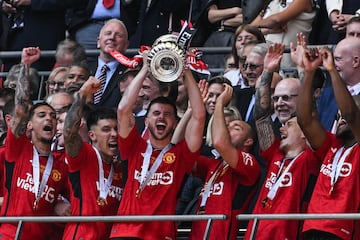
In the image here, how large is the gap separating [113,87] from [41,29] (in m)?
1.89

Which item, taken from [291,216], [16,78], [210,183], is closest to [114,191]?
[210,183]

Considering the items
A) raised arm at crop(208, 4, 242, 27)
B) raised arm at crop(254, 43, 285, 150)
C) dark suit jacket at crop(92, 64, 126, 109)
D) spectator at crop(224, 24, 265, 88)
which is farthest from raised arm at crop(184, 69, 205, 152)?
raised arm at crop(208, 4, 242, 27)

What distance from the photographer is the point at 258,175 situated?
1284cm

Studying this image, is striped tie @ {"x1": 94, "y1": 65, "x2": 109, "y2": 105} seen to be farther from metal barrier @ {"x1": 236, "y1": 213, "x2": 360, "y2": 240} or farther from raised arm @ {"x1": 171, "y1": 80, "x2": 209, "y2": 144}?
metal barrier @ {"x1": 236, "y1": 213, "x2": 360, "y2": 240}

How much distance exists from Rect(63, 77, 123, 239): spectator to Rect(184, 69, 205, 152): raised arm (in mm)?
847

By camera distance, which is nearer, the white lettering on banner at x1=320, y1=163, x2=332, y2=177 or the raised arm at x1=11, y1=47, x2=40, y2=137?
the white lettering on banner at x1=320, y1=163, x2=332, y2=177

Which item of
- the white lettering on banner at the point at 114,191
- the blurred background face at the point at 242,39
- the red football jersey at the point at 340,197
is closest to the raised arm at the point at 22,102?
the white lettering on banner at the point at 114,191

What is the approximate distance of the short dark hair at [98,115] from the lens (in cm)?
1355

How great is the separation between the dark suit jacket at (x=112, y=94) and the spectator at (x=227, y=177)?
7.41ft

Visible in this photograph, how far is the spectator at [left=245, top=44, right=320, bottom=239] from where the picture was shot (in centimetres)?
1238

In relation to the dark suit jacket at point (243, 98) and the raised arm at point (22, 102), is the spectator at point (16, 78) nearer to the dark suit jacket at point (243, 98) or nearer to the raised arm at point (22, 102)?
the raised arm at point (22, 102)

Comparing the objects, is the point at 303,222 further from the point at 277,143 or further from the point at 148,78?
the point at 148,78

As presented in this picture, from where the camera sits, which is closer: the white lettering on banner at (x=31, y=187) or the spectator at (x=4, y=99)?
the white lettering on banner at (x=31, y=187)

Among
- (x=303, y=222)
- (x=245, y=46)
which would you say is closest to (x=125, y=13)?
(x=245, y=46)
